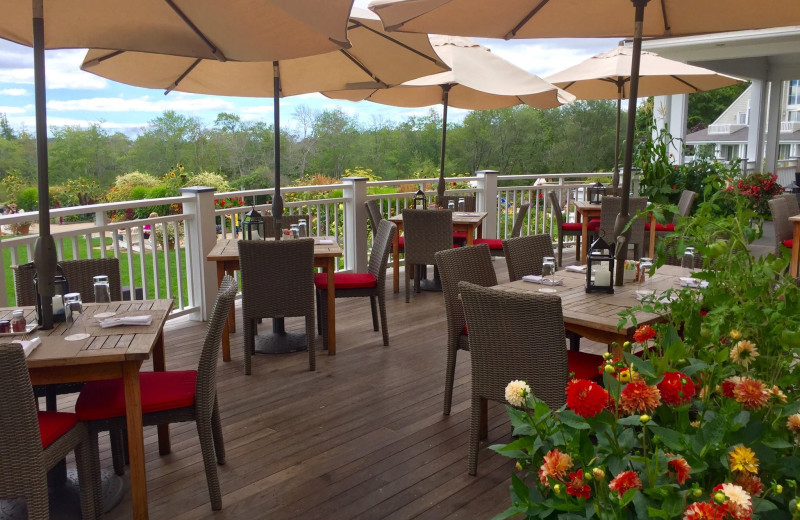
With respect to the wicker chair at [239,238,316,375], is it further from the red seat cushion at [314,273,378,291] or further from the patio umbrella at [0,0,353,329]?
the patio umbrella at [0,0,353,329]

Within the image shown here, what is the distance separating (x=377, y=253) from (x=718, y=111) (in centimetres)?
1790

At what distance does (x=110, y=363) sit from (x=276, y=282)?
79.2 inches

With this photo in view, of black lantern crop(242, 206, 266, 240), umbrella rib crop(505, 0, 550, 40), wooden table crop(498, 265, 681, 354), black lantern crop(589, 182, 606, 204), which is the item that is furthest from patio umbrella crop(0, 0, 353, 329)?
black lantern crop(589, 182, 606, 204)

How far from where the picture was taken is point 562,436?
1.38m

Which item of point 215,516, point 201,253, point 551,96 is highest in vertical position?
point 551,96

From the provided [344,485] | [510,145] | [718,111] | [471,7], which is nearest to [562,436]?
[344,485]

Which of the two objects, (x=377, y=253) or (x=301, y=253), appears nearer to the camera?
(x=301, y=253)

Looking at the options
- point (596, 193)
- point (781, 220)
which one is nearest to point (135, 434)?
point (781, 220)

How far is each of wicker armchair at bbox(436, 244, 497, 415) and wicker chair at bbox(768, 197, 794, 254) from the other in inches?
158

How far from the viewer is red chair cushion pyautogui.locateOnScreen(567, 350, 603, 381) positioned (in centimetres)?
302

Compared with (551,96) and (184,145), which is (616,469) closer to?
(551,96)

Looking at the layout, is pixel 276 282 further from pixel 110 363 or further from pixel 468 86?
pixel 468 86

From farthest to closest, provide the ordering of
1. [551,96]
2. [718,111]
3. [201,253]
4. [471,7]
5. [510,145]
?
[510,145] < [718,111] < [551,96] < [201,253] < [471,7]

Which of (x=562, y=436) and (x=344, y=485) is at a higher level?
(x=562, y=436)
